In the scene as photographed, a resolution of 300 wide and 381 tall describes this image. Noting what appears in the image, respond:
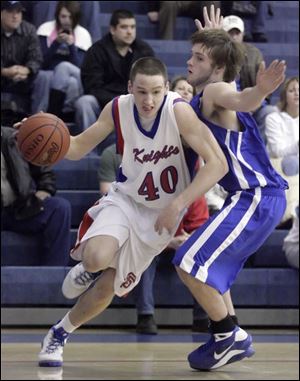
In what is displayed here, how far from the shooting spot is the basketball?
562 centimetres

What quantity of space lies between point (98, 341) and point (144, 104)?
2.33 metres

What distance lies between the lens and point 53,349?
19.6ft

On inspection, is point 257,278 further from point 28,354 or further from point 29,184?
point 28,354

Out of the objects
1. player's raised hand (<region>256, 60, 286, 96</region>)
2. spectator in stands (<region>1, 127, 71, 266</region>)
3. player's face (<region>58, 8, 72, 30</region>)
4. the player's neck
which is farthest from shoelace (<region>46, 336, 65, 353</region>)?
player's face (<region>58, 8, 72, 30</region>)

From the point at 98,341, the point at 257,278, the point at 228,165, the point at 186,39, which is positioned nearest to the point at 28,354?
the point at 98,341

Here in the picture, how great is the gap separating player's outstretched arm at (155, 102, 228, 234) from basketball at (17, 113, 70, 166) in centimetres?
59

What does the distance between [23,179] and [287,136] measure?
Answer: 214 cm

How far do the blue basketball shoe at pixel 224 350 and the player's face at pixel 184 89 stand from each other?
8.73 ft

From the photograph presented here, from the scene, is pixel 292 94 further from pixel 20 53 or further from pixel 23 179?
pixel 20 53

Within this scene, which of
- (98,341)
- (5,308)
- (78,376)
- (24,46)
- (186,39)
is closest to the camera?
(78,376)

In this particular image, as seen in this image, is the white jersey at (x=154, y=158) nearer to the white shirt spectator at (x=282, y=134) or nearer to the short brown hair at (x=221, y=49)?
the short brown hair at (x=221, y=49)

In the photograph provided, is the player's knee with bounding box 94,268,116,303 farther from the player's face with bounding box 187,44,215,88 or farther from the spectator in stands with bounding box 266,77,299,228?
the spectator in stands with bounding box 266,77,299,228

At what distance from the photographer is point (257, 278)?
8.63 metres

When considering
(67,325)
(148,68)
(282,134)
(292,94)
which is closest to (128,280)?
(67,325)
